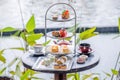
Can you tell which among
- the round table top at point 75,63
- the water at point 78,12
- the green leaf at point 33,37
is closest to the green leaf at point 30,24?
the green leaf at point 33,37

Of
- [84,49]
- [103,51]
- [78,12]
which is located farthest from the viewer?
[78,12]

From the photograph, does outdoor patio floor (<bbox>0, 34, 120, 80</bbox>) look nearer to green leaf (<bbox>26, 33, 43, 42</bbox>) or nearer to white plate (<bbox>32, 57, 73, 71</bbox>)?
green leaf (<bbox>26, 33, 43, 42</bbox>)

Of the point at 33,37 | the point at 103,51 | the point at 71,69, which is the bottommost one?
the point at 103,51

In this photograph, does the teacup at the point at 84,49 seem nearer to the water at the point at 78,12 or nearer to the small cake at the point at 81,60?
the small cake at the point at 81,60

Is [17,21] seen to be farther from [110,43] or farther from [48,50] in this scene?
[48,50]

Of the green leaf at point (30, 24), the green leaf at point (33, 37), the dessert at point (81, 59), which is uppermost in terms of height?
the green leaf at point (30, 24)

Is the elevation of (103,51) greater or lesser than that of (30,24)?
lesser

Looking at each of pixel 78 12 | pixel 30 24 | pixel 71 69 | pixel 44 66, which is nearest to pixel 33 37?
pixel 30 24

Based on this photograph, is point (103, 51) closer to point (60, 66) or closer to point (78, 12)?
point (78, 12)

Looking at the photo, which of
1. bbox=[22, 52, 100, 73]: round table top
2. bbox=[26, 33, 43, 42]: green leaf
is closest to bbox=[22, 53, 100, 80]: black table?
bbox=[22, 52, 100, 73]: round table top

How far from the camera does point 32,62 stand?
1.83 metres

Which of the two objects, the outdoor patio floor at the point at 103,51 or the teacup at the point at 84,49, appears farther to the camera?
the outdoor patio floor at the point at 103,51

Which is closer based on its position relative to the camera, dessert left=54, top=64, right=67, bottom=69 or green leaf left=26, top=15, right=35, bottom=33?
dessert left=54, top=64, right=67, bottom=69

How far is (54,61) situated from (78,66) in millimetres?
163
